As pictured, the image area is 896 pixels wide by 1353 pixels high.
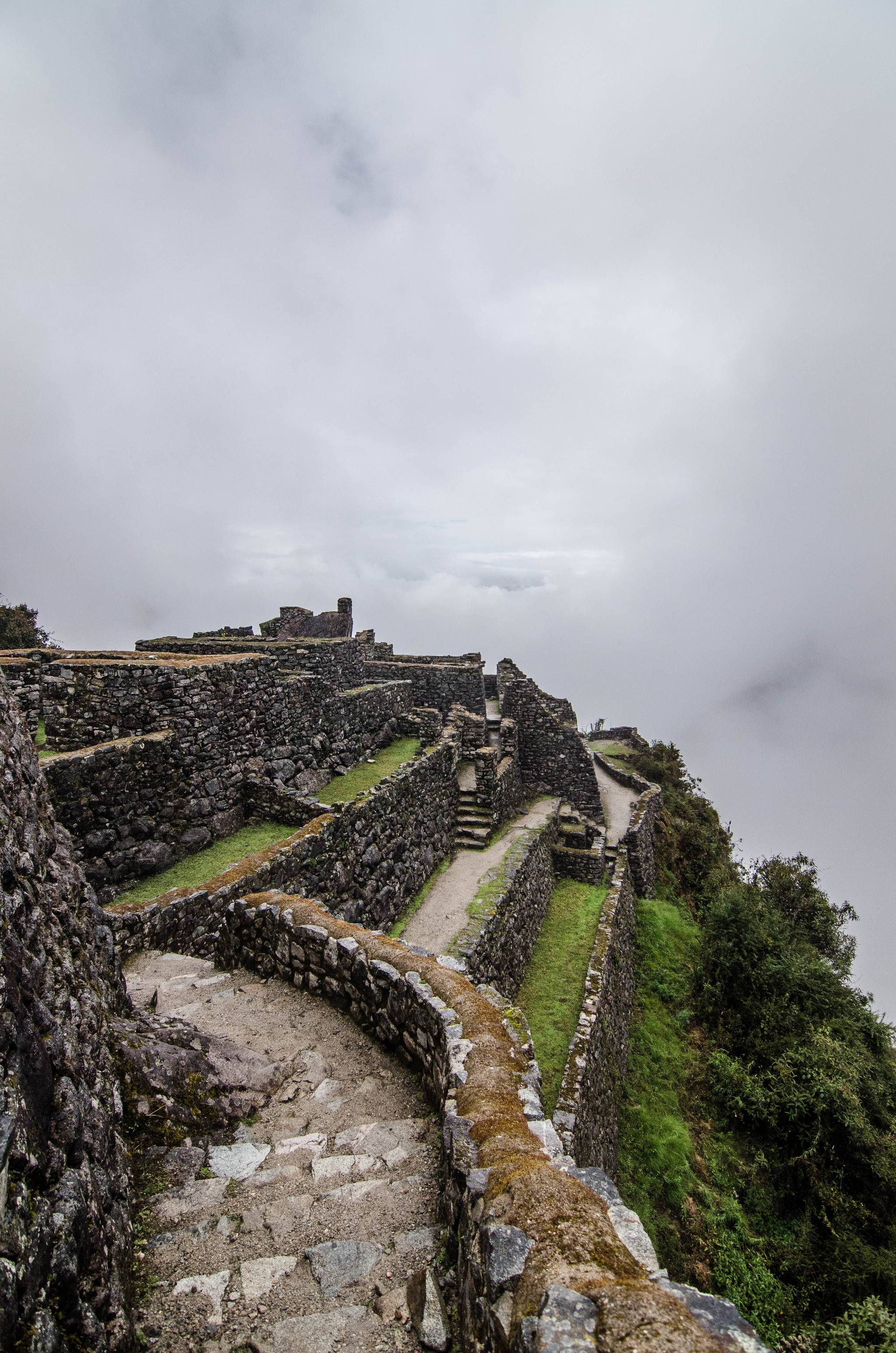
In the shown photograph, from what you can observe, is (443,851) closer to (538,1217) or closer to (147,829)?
(147,829)

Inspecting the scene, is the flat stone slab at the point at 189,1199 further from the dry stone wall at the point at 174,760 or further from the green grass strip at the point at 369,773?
the green grass strip at the point at 369,773

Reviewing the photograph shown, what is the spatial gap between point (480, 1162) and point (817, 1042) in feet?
44.4

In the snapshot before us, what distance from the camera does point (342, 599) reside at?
28125 millimetres

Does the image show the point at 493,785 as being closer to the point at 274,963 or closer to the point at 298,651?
the point at 298,651

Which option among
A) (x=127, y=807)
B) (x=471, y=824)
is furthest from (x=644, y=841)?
(x=127, y=807)

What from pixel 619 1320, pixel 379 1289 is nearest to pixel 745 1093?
pixel 379 1289

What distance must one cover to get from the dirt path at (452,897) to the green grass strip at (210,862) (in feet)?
10.6

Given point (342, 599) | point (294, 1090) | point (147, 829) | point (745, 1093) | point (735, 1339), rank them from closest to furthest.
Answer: point (735, 1339) < point (294, 1090) < point (147, 829) < point (745, 1093) < point (342, 599)

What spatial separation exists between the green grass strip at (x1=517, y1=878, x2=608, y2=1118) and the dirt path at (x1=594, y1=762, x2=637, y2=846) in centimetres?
403

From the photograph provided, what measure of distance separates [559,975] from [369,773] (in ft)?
21.3

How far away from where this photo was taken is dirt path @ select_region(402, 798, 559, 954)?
11.6 m

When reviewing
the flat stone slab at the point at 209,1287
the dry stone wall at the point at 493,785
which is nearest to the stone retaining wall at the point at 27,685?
the flat stone slab at the point at 209,1287

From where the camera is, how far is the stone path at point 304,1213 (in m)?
3.01

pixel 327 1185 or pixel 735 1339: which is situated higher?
pixel 735 1339
